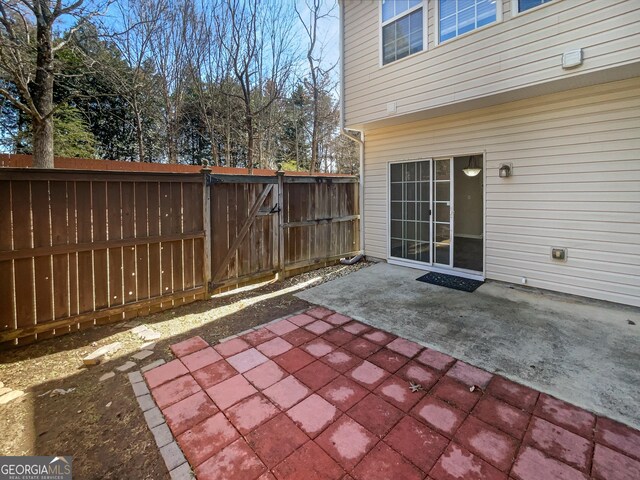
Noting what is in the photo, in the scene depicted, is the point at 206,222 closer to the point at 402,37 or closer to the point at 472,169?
A: the point at 472,169

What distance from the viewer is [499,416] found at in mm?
1979

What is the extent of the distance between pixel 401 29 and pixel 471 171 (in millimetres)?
2622

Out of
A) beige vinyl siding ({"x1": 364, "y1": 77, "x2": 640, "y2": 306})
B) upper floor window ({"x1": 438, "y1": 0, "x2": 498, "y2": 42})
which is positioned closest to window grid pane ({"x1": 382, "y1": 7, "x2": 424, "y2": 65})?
upper floor window ({"x1": 438, "y1": 0, "x2": 498, "y2": 42})

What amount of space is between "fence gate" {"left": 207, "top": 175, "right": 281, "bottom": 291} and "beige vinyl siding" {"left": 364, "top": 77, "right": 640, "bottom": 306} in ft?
10.0

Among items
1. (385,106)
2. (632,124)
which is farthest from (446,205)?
(632,124)

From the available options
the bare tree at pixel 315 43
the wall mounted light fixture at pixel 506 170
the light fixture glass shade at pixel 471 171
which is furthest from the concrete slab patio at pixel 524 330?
the bare tree at pixel 315 43

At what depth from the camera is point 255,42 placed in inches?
316

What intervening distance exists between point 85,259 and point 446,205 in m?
5.04

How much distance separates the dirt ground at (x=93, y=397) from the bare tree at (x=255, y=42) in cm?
586

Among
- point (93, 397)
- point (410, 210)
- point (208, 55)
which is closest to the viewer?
point (93, 397)

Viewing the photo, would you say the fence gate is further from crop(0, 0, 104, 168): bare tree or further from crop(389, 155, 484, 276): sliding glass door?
crop(0, 0, 104, 168): bare tree

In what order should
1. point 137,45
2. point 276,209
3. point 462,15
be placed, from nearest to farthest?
1. point 462,15
2. point 276,209
3. point 137,45

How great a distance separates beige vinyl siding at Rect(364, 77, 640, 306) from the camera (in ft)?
12.0

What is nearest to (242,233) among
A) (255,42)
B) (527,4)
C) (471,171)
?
(471,171)
